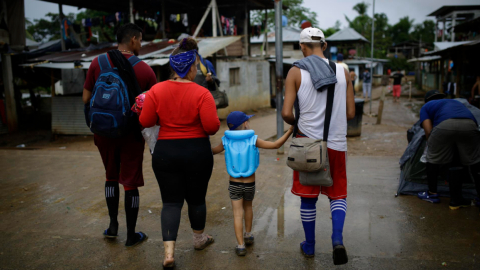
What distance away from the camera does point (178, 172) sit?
2998 mm

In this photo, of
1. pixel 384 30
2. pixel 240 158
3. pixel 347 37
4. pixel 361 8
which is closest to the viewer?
pixel 240 158

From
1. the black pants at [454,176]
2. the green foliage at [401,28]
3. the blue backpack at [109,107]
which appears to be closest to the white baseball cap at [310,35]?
the blue backpack at [109,107]

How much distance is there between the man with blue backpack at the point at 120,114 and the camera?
3.18 m

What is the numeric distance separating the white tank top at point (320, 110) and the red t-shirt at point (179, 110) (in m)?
0.74

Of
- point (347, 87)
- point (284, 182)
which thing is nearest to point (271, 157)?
point (284, 182)

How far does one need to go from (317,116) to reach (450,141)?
2.07m

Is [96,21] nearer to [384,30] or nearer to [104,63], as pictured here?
[104,63]

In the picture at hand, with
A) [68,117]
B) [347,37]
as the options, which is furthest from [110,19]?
[347,37]

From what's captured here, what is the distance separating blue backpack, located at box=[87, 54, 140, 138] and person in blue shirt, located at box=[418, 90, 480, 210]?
3340mm

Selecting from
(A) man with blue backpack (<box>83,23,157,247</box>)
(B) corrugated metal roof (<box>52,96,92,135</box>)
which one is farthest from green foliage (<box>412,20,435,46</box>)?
(A) man with blue backpack (<box>83,23,157,247</box>)

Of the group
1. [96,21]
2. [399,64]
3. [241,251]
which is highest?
[96,21]

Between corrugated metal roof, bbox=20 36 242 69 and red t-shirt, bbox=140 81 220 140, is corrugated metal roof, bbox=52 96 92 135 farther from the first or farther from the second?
red t-shirt, bbox=140 81 220 140

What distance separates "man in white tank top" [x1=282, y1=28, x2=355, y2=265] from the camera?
309 centimetres

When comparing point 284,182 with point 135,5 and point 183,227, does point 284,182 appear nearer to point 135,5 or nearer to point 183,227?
point 183,227
